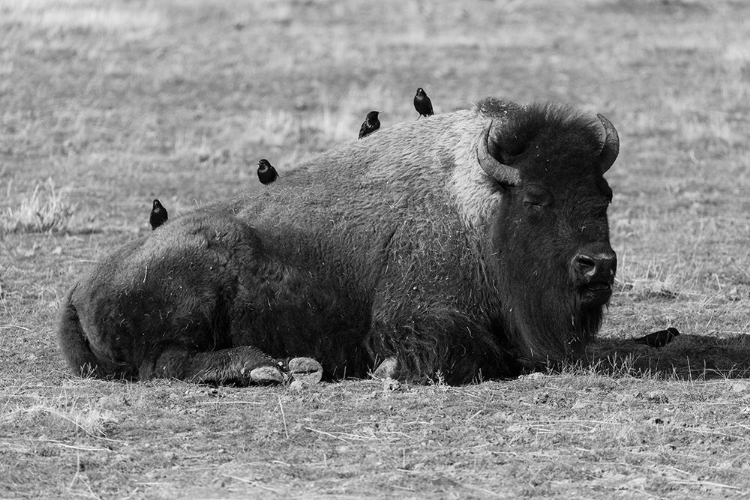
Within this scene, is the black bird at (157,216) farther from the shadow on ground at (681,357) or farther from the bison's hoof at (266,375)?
the shadow on ground at (681,357)

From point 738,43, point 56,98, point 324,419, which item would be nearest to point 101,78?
point 56,98

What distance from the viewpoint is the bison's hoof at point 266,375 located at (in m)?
7.60

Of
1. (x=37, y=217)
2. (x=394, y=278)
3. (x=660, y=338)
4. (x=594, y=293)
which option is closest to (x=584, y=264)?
(x=594, y=293)

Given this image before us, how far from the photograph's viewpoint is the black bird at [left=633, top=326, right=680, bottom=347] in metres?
9.05

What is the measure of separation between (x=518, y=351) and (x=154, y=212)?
3.64 meters

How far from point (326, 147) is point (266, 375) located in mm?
10594

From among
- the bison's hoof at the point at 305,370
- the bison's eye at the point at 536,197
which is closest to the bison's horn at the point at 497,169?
the bison's eye at the point at 536,197

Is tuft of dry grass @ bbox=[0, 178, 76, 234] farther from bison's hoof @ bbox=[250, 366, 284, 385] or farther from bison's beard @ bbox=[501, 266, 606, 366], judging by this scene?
bison's beard @ bbox=[501, 266, 606, 366]

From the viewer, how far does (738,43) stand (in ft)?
84.7

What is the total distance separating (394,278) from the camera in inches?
323

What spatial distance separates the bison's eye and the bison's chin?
0.62 meters

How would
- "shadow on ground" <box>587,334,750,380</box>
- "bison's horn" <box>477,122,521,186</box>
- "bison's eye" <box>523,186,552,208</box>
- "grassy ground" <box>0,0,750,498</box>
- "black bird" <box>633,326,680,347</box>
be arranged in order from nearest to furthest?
"grassy ground" <box>0,0,750,498</box> → "bison's eye" <box>523,186,552,208</box> → "bison's horn" <box>477,122,521,186</box> → "shadow on ground" <box>587,334,750,380</box> → "black bird" <box>633,326,680,347</box>

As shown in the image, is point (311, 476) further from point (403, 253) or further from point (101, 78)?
point (101, 78)

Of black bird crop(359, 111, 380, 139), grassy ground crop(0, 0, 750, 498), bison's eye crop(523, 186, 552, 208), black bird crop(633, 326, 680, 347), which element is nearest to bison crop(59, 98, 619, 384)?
bison's eye crop(523, 186, 552, 208)
